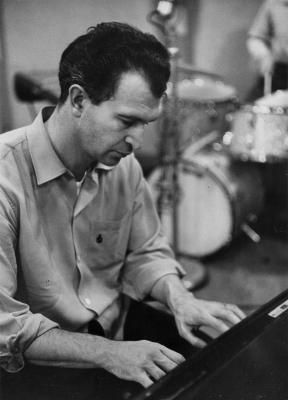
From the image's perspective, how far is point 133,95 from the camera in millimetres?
1081

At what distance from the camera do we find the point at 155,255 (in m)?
1.45

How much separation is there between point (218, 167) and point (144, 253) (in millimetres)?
1726

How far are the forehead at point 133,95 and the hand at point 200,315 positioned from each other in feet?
1.64

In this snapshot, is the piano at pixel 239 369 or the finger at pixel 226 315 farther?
the finger at pixel 226 315

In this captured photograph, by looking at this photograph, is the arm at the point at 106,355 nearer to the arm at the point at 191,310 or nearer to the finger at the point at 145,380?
the finger at the point at 145,380

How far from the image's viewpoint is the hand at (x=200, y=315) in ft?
Answer: 3.83

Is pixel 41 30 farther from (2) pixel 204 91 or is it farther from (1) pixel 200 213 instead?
(1) pixel 200 213

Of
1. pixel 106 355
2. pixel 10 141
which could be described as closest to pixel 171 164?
pixel 10 141

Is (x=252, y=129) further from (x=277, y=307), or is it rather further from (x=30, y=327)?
(x=30, y=327)

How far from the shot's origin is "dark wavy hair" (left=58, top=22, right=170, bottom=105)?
106 cm

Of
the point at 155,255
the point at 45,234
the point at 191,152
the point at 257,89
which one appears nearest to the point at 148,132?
the point at 191,152

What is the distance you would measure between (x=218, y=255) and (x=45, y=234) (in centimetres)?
233

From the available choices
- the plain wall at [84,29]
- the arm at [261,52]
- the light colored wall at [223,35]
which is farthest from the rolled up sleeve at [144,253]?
the light colored wall at [223,35]

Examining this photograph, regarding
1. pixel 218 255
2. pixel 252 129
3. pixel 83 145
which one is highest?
pixel 83 145
